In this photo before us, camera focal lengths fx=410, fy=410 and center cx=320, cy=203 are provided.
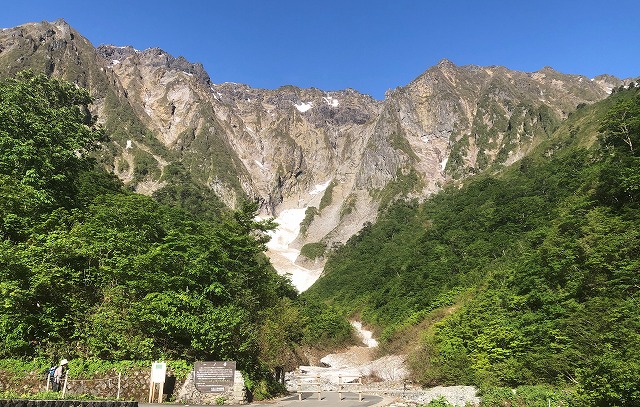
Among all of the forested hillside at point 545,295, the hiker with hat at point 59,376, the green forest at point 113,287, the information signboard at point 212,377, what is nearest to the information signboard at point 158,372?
the information signboard at point 212,377

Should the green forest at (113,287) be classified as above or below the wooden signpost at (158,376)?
above

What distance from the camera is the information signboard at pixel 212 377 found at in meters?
17.2

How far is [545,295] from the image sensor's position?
2519cm

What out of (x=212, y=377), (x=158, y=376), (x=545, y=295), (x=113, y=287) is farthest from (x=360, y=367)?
(x=158, y=376)

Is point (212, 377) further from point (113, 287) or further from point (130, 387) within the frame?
point (113, 287)

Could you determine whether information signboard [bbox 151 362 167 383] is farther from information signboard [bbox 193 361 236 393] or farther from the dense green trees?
the dense green trees

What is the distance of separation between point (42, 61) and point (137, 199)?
624 feet

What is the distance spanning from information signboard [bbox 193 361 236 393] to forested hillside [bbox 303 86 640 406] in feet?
43.2

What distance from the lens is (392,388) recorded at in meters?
31.5

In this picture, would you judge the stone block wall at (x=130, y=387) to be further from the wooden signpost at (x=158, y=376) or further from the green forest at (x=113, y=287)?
the green forest at (x=113, y=287)

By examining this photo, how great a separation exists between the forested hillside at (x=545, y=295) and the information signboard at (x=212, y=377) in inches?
518

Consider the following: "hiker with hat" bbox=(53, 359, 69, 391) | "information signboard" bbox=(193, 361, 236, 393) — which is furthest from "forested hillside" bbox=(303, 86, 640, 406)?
"hiker with hat" bbox=(53, 359, 69, 391)

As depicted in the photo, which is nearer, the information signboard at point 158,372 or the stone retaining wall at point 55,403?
the stone retaining wall at point 55,403

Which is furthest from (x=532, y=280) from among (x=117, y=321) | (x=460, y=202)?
(x=460, y=202)
